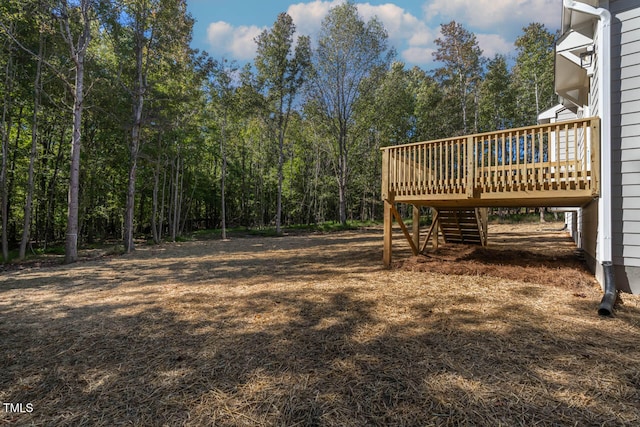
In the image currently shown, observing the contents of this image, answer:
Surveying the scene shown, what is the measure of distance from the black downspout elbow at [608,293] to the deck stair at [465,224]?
3536 mm

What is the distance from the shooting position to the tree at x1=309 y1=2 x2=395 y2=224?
18641 mm

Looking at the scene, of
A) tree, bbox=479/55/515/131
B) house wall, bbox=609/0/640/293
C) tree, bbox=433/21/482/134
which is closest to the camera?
house wall, bbox=609/0/640/293

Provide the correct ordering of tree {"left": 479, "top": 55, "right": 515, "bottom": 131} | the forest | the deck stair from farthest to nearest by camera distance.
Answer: tree {"left": 479, "top": 55, "right": 515, "bottom": 131} → the forest → the deck stair

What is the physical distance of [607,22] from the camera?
3.97m

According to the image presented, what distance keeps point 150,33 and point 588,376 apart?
44.6ft

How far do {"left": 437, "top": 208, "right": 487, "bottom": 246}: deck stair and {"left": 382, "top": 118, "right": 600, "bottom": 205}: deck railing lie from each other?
2.60m

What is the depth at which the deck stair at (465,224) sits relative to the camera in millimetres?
7587

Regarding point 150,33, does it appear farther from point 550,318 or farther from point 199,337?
point 550,318

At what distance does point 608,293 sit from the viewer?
3.40 m

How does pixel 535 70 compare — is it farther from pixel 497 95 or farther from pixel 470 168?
pixel 470 168

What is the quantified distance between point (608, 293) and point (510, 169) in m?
1.95

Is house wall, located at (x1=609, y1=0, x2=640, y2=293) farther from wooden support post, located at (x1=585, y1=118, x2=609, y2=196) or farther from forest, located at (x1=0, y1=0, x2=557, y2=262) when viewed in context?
forest, located at (x1=0, y1=0, x2=557, y2=262)

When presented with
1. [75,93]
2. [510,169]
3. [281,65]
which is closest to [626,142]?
[510,169]

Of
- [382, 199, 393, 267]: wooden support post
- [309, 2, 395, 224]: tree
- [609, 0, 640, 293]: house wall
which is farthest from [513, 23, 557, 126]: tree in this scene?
[382, 199, 393, 267]: wooden support post
